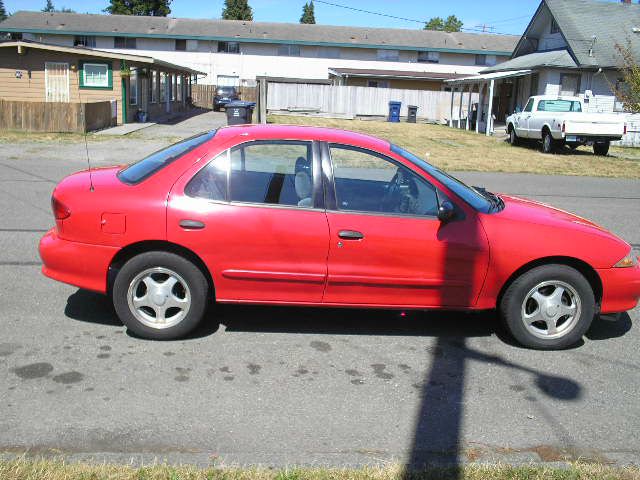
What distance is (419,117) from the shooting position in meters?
43.3

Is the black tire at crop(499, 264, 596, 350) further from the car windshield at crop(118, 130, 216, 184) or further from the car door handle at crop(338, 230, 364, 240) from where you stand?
the car windshield at crop(118, 130, 216, 184)

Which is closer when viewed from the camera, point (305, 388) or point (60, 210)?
point (305, 388)

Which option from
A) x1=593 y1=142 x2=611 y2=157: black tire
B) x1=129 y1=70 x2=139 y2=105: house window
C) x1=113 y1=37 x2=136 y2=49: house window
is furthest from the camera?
x1=113 y1=37 x2=136 y2=49: house window

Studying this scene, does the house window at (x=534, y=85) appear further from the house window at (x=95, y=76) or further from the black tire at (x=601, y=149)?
the house window at (x=95, y=76)

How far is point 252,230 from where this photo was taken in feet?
15.8

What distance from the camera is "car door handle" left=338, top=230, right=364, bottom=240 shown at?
15.8 ft

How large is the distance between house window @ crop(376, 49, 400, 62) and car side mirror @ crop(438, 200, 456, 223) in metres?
54.8

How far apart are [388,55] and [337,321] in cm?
5491

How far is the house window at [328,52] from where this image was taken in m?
56.4

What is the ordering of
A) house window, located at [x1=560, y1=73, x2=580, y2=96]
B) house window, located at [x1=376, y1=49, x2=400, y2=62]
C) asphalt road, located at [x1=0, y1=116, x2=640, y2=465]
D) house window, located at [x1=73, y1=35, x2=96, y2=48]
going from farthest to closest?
1. house window, located at [x1=376, y1=49, x2=400, y2=62]
2. house window, located at [x1=73, y1=35, x2=96, y2=48]
3. house window, located at [x1=560, y1=73, x2=580, y2=96]
4. asphalt road, located at [x1=0, y1=116, x2=640, y2=465]

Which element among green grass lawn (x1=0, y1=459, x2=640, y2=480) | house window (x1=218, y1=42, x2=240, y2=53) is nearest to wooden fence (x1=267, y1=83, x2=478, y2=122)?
house window (x1=218, y1=42, x2=240, y2=53)

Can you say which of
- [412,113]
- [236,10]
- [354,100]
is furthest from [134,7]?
[412,113]

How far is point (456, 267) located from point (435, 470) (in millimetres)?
1931

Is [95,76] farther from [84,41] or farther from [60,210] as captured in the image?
[84,41]
